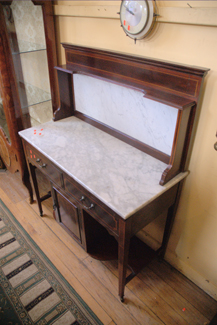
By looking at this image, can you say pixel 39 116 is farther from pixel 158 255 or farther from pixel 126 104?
pixel 158 255

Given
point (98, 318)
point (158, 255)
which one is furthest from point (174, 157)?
point (98, 318)

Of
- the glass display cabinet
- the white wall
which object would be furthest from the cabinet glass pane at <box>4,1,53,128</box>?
the white wall

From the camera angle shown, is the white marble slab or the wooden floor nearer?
the white marble slab

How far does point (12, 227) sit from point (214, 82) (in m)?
2.00

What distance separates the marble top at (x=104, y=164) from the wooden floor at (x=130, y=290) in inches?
33.5

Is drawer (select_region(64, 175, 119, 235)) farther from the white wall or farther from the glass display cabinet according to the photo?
the glass display cabinet

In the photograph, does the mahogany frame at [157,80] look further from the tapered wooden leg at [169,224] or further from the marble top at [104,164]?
the tapered wooden leg at [169,224]

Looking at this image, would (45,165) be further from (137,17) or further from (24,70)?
(137,17)

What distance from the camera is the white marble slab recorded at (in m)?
1.41

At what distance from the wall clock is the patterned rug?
68.0 inches

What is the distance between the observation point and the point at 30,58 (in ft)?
6.91

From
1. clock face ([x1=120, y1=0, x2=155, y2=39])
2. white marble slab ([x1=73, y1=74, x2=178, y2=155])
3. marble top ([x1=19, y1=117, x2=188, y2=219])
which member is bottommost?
marble top ([x1=19, y1=117, x2=188, y2=219])

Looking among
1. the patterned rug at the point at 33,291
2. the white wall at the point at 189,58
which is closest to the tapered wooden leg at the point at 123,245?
the patterned rug at the point at 33,291

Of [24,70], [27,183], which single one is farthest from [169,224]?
[24,70]
